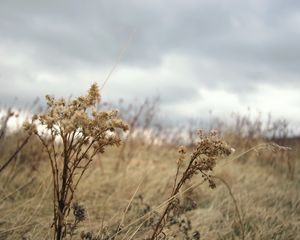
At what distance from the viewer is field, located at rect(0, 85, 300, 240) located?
117 inches

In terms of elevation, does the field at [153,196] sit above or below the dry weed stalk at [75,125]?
below

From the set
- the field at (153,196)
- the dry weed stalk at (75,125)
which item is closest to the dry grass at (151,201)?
the field at (153,196)

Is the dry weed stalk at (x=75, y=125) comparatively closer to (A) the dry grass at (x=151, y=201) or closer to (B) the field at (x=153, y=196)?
(B) the field at (x=153, y=196)

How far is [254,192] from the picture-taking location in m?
5.65

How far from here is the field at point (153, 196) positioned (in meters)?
2.98

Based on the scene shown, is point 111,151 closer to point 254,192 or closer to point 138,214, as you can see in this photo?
point 254,192

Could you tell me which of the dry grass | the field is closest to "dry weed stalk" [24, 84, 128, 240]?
the field

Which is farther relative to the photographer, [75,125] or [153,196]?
[153,196]

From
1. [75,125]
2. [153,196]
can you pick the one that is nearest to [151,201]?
[153,196]

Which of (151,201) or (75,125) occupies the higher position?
(75,125)

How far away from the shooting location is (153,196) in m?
5.28

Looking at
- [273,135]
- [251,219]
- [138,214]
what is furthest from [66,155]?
[273,135]

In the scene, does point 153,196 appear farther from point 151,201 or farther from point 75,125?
point 75,125

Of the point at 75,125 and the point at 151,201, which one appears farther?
the point at 151,201
